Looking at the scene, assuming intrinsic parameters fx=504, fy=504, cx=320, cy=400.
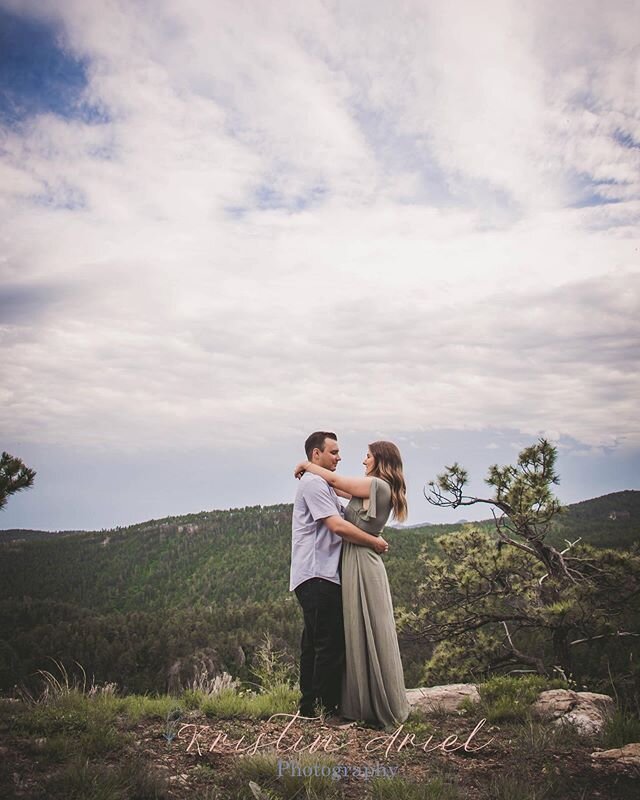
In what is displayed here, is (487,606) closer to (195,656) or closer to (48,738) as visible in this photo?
(48,738)

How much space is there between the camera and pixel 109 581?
10500 cm

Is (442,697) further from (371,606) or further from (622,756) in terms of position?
(622,756)

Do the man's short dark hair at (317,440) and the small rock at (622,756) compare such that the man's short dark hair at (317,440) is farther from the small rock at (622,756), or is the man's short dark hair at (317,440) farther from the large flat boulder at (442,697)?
the small rock at (622,756)

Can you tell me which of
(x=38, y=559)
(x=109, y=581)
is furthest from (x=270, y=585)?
(x=38, y=559)

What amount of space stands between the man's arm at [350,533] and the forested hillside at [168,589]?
3.46 m

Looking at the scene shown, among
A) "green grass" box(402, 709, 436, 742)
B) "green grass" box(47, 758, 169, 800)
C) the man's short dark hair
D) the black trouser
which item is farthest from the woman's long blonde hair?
"green grass" box(47, 758, 169, 800)

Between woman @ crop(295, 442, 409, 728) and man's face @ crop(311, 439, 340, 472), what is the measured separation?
12 cm

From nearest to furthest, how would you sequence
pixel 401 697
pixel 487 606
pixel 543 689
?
pixel 401 697 < pixel 543 689 < pixel 487 606

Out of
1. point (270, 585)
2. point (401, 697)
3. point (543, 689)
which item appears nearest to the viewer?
point (401, 697)

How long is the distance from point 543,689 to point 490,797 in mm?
3391

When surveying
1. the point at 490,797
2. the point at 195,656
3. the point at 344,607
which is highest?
the point at 344,607

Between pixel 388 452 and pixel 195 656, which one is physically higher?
pixel 388 452

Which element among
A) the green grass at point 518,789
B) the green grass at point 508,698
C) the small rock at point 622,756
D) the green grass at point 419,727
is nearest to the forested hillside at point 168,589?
the green grass at point 508,698

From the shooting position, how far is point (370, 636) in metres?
4.63
